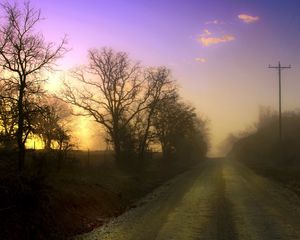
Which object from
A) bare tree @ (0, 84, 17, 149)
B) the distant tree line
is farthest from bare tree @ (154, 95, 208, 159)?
bare tree @ (0, 84, 17, 149)

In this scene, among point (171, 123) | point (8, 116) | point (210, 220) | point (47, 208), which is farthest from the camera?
point (171, 123)

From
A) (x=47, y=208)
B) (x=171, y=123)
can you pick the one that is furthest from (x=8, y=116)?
(x=171, y=123)

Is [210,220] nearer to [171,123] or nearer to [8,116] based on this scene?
[8,116]

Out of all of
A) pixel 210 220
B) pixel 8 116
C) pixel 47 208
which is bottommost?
pixel 210 220

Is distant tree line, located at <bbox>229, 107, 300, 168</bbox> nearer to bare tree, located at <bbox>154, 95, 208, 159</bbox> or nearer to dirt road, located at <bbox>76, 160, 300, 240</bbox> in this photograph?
bare tree, located at <bbox>154, 95, 208, 159</bbox>

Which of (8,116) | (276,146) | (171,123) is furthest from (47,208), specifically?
(276,146)

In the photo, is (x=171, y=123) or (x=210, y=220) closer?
(x=210, y=220)

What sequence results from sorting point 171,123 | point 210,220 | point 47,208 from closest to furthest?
point 47,208
point 210,220
point 171,123

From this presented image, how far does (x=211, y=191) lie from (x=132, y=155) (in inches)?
970

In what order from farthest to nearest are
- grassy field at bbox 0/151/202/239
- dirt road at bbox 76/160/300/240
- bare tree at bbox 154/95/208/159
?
1. bare tree at bbox 154/95/208/159
2. dirt road at bbox 76/160/300/240
3. grassy field at bbox 0/151/202/239

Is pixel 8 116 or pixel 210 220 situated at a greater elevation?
pixel 8 116

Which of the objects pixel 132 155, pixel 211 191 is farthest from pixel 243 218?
pixel 132 155

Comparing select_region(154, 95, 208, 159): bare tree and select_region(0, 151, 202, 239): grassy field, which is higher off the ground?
select_region(154, 95, 208, 159): bare tree

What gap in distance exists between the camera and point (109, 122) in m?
56.9
